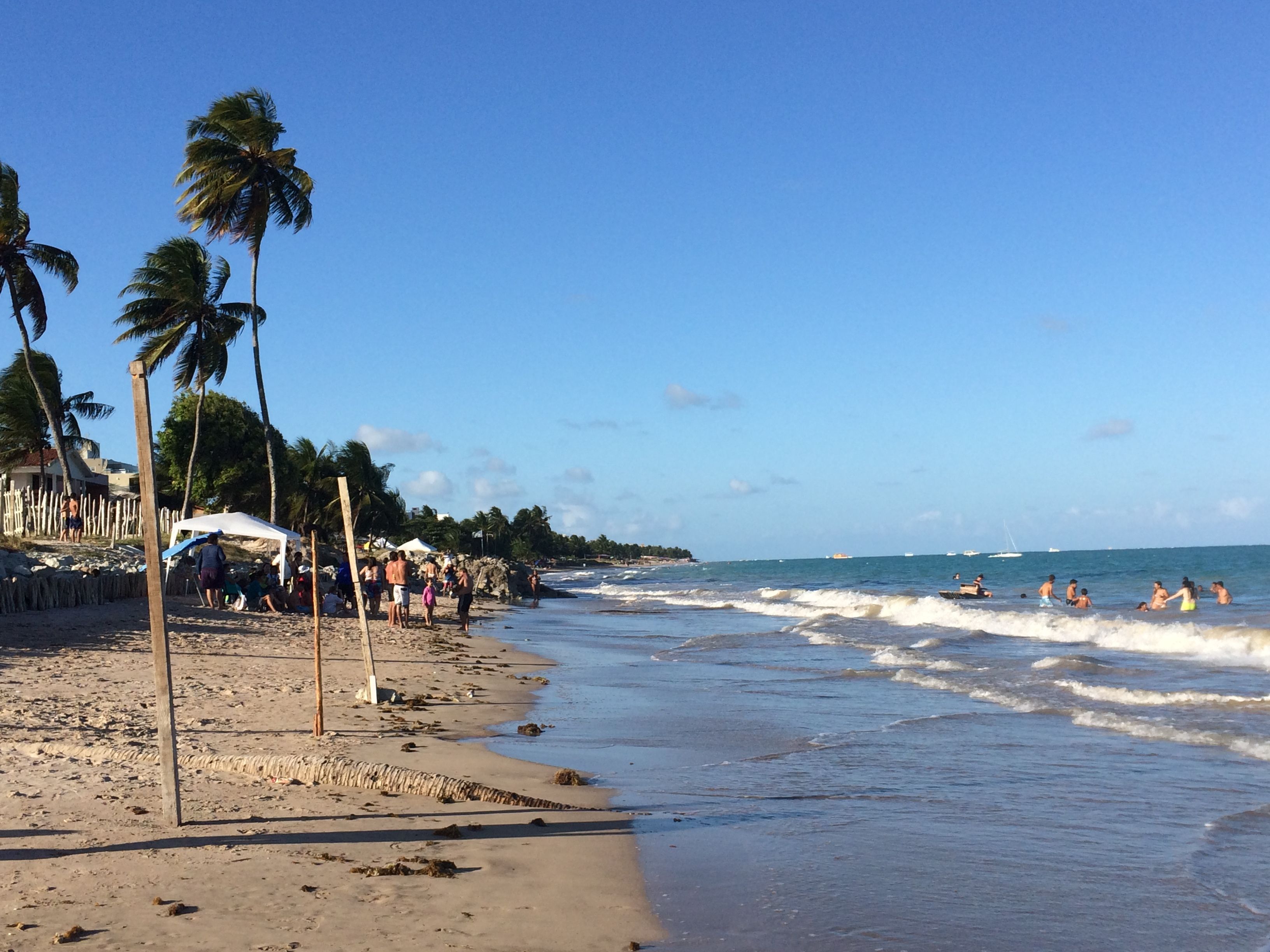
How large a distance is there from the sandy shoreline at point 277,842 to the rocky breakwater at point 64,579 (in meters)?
4.88

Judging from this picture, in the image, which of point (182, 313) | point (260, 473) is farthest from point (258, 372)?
point (260, 473)

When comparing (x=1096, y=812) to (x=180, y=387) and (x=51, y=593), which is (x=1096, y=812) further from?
(x=180, y=387)

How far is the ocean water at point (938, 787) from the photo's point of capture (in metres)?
5.37

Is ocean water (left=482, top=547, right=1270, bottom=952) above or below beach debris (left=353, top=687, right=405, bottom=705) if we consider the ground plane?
below

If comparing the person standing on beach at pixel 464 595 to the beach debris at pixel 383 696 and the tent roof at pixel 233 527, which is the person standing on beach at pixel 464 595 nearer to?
the tent roof at pixel 233 527

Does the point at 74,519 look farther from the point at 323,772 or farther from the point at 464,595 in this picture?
the point at 323,772

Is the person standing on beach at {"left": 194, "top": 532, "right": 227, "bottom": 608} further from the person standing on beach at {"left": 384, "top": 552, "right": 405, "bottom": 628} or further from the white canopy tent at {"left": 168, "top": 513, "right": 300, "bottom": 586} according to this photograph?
the person standing on beach at {"left": 384, "top": 552, "right": 405, "bottom": 628}

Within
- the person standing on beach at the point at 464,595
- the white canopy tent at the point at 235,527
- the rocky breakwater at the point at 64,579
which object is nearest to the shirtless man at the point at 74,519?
the white canopy tent at the point at 235,527

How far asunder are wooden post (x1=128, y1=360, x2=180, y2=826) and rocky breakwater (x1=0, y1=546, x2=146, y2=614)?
11.2m

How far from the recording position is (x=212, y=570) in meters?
19.7

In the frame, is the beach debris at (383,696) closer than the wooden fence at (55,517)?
Yes

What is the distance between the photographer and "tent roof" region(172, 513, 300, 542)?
23.3 m

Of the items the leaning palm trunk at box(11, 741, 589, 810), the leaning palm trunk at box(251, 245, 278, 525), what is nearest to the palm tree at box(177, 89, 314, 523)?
the leaning palm trunk at box(251, 245, 278, 525)

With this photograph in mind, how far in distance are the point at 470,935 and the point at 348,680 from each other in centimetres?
890
